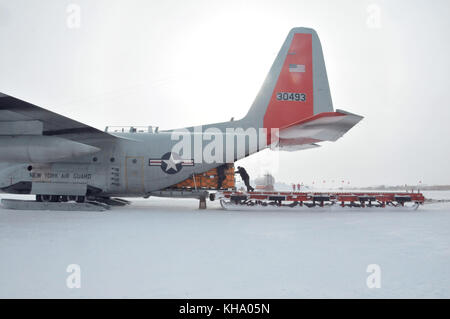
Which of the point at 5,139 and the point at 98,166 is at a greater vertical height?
the point at 5,139

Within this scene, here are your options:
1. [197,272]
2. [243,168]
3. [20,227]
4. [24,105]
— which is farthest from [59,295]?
[243,168]

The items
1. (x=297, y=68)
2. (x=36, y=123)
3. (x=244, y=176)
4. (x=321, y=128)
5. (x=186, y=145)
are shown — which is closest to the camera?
(x=321, y=128)

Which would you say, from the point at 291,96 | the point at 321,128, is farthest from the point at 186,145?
the point at 321,128

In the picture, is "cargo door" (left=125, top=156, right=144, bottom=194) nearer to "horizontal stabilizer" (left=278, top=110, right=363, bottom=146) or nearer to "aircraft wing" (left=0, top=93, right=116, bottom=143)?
"aircraft wing" (left=0, top=93, right=116, bottom=143)

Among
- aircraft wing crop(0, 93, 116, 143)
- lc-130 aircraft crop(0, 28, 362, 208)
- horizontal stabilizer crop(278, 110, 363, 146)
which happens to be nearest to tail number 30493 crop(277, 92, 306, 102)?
lc-130 aircraft crop(0, 28, 362, 208)

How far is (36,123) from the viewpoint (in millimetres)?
10383

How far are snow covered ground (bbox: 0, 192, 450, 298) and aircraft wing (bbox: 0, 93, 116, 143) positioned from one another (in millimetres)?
3924

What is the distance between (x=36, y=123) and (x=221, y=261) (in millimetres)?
9389

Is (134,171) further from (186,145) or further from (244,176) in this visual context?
(244,176)

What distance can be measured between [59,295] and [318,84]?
1121 cm

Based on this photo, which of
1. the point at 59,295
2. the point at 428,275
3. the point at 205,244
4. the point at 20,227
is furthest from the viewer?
the point at 20,227

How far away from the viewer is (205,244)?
17.1ft

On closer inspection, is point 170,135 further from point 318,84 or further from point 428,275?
point 428,275

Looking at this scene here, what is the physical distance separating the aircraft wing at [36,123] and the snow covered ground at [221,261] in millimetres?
3924
